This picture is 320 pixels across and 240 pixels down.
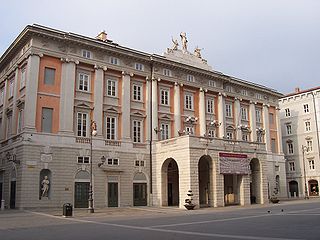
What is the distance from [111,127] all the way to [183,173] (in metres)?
8.34

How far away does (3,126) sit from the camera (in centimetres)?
3678

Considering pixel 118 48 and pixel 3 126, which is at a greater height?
pixel 118 48

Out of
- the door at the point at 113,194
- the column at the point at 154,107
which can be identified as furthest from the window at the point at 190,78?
the door at the point at 113,194

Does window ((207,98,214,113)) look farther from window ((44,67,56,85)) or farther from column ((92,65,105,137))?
window ((44,67,56,85))

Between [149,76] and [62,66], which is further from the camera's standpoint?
[149,76]

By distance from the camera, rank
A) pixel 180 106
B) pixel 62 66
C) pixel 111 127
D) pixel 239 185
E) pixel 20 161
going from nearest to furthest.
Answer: pixel 20 161, pixel 62 66, pixel 111 127, pixel 239 185, pixel 180 106

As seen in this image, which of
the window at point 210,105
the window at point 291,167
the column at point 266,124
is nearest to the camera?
the window at point 210,105

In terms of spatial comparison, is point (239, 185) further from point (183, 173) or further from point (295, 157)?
point (295, 157)

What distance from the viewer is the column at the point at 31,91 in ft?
102

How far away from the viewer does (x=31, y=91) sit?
104 feet

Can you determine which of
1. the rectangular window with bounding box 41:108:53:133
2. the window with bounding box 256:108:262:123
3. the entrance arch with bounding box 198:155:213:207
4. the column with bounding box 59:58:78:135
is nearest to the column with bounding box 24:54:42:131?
the rectangular window with bounding box 41:108:53:133

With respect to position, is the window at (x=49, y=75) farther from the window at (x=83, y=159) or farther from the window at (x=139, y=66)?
the window at (x=139, y=66)

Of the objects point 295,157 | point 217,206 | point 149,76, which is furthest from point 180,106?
point 295,157

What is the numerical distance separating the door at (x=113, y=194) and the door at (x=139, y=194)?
2.15m
